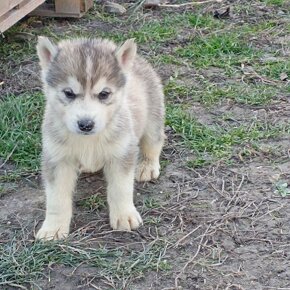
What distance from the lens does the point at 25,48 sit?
7.44 m

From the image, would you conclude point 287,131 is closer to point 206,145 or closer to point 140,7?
point 206,145

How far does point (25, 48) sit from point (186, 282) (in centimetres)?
379

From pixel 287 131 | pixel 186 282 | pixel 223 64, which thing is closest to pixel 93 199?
pixel 186 282

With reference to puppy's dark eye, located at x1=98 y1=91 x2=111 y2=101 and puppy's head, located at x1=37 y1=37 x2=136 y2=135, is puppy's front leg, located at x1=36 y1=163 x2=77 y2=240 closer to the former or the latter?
puppy's head, located at x1=37 y1=37 x2=136 y2=135

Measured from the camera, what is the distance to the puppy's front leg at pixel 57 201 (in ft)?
15.0

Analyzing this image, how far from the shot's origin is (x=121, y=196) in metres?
4.66

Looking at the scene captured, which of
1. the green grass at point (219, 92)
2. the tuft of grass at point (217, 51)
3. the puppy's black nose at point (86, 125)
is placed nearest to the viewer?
the puppy's black nose at point (86, 125)

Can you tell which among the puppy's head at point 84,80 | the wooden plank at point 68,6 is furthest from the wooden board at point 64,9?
the puppy's head at point 84,80

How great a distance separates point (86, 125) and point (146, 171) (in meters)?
1.11

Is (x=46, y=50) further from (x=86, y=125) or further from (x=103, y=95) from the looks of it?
Answer: (x=86, y=125)

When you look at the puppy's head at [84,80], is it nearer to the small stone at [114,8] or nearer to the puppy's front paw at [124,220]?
the puppy's front paw at [124,220]

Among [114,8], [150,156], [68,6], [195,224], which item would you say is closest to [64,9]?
[68,6]

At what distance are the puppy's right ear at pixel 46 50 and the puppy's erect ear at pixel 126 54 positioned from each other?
362 mm

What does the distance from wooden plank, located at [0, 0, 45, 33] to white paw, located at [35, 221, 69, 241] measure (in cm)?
283
